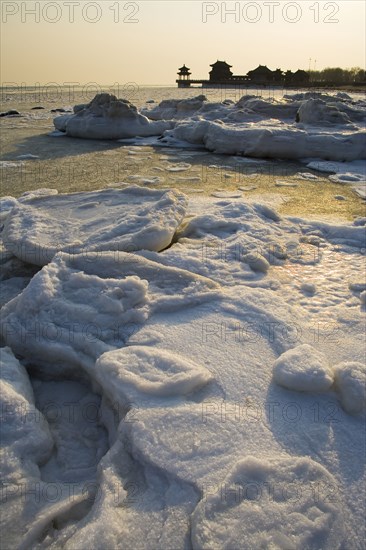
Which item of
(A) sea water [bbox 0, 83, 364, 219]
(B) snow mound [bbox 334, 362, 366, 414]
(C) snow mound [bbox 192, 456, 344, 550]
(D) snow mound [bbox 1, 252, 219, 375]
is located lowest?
(C) snow mound [bbox 192, 456, 344, 550]

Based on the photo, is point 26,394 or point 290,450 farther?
point 26,394

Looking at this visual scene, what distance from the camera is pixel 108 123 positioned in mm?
8961

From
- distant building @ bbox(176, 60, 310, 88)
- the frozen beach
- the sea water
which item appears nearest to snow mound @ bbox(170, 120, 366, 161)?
the sea water

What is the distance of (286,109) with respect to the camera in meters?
11.1

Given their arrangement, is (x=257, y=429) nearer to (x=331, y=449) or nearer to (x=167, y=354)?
(x=331, y=449)

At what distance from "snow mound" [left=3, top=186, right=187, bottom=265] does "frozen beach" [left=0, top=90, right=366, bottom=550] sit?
1 cm

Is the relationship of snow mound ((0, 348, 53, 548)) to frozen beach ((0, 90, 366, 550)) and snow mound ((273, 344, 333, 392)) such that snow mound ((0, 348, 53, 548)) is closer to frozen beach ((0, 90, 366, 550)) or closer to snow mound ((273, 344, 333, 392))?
frozen beach ((0, 90, 366, 550))

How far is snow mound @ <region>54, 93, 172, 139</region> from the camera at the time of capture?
893 centimetres

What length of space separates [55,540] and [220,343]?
1014mm

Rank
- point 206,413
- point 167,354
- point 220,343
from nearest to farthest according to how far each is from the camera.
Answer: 1. point 206,413
2. point 167,354
3. point 220,343

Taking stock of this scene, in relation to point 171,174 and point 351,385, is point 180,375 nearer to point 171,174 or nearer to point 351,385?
point 351,385

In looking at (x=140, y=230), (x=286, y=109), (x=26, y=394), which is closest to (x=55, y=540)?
(x=26, y=394)

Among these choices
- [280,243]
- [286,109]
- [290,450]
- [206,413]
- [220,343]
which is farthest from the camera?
[286,109]

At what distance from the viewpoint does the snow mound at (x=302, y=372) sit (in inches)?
64.2
